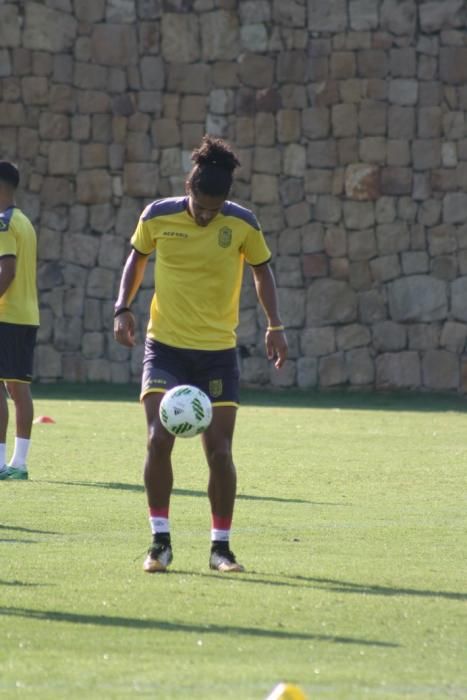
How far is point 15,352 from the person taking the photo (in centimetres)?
1220

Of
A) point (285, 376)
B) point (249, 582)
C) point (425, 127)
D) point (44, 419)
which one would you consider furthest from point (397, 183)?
point (249, 582)

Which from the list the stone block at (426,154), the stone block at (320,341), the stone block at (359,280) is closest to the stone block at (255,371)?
the stone block at (320,341)

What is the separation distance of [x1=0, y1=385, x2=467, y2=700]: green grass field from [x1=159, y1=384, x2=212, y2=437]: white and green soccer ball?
2.20 feet

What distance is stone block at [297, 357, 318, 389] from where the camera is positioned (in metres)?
25.3

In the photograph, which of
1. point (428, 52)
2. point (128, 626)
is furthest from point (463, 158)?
point (128, 626)

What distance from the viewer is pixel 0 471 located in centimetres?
1205

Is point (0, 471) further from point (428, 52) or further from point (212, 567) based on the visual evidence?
point (428, 52)

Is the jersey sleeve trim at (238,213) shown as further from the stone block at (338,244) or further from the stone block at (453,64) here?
the stone block at (453,64)

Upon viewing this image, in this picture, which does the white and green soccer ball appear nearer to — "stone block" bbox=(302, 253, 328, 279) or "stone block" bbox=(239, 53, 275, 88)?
"stone block" bbox=(302, 253, 328, 279)

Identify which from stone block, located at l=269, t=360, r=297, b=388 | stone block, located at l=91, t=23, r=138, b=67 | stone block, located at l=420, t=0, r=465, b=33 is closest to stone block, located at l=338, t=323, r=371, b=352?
stone block, located at l=269, t=360, r=297, b=388

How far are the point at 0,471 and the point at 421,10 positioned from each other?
14.8 meters

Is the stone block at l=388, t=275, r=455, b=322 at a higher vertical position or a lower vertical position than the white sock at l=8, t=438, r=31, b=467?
higher

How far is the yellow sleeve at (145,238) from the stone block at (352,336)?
17006 mm

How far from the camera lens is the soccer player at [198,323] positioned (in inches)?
320
